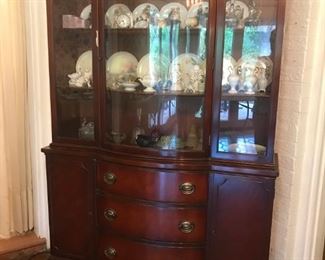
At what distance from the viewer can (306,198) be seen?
1.67 m

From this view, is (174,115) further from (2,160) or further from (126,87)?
(2,160)

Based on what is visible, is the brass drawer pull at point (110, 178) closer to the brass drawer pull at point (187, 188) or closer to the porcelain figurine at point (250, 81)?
the brass drawer pull at point (187, 188)

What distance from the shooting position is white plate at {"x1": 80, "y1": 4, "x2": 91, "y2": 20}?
1.80 metres

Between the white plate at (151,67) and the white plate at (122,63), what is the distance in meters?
0.04

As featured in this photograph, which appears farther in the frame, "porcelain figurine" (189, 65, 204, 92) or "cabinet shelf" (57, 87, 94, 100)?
"cabinet shelf" (57, 87, 94, 100)

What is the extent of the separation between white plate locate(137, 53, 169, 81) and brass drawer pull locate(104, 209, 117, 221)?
0.75 metres

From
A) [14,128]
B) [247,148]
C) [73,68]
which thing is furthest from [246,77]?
[14,128]

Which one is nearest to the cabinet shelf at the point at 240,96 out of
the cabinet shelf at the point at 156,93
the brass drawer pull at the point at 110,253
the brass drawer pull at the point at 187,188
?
the cabinet shelf at the point at 156,93

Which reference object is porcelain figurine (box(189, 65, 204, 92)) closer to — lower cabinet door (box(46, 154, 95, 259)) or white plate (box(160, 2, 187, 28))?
white plate (box(160, 2, 187, 28))

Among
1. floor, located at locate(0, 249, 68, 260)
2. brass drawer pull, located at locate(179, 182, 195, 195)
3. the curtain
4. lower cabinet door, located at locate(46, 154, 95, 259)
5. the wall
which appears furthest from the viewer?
floor, located at locate(0, 249, 68, 260)

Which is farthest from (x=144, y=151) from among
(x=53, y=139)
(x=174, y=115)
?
(x=53, y=139)

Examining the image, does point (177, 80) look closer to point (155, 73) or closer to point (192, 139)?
point (155, 73)

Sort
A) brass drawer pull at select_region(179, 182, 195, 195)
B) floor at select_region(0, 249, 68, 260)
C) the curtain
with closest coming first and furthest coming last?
brass drawer pull at select_region(179, 182, 195, 195) → the curtain → floor at select_region(0, 249, 68, 260)

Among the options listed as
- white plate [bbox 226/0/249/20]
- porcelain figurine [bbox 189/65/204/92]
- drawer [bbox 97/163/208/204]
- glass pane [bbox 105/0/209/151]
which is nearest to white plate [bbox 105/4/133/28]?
glass pane [bbox 105/0/209/151]
